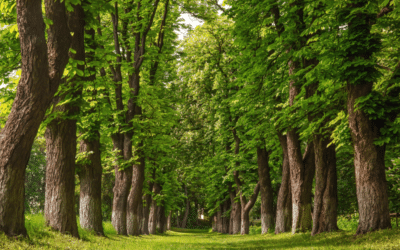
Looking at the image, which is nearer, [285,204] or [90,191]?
[90,191]

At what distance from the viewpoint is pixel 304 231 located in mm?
14969

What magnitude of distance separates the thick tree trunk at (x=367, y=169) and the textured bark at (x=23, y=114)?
8.19 m

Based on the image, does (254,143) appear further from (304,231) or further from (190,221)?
(190,221)

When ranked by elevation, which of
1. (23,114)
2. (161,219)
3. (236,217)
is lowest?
(161,219)

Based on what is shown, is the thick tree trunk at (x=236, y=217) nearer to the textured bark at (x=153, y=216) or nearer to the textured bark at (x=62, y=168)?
the textured bark at (x=153, y=216)

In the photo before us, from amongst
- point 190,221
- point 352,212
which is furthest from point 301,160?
point 190,221

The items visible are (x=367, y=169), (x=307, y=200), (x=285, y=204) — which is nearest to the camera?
(x=367, y=169)

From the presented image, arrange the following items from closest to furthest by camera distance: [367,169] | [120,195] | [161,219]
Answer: [367,169]
[120,195]
[161,219]

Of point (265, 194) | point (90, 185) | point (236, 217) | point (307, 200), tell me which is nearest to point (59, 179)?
point (90, 185)

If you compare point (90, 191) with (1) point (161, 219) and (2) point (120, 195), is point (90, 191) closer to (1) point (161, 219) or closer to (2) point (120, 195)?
(2) point (120, 195)

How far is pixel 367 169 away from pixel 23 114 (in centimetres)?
901

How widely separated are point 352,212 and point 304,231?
7920 millimetres

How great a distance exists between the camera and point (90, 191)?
1406 centimetres

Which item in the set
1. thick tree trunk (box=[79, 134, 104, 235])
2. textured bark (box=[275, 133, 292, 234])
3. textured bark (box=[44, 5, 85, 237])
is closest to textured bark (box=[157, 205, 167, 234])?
textured bark (box=[275, 133, 292, 234])
